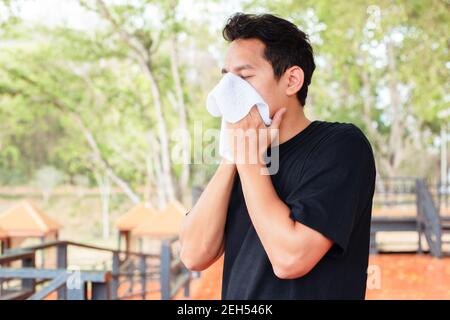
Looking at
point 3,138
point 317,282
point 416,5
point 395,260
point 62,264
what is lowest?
point 395,260

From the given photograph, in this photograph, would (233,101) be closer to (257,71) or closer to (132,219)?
(257,71)

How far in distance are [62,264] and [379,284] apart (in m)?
3.23

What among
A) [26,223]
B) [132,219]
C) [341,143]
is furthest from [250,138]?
[132,219]

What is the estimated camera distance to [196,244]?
1.09 metres

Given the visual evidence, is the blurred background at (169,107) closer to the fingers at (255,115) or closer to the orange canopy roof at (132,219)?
the orange canopy roof at (132,219)

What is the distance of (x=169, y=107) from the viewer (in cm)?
1494

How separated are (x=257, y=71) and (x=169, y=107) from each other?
45.9ft

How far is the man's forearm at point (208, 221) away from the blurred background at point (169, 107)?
4.38m

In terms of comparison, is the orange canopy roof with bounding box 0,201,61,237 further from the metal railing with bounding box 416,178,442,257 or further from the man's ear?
the man's ear

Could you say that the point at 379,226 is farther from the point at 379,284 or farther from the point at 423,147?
the point at 423,147

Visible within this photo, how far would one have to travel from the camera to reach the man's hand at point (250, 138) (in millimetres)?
973

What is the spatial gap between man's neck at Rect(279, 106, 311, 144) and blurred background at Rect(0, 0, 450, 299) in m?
4.45

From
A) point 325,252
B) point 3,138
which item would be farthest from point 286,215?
point 3,138

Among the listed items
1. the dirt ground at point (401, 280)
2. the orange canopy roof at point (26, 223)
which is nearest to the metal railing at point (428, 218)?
the dirt ground at point (401, 280)
